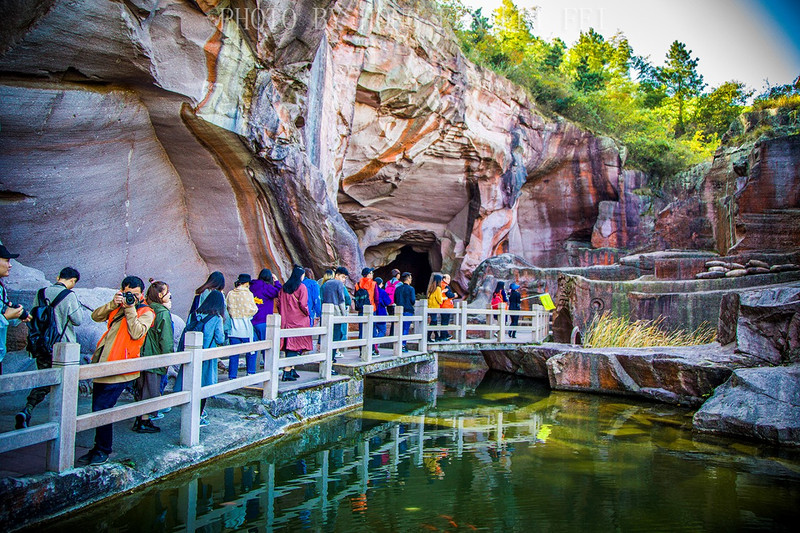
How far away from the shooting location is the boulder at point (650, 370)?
8.51 m

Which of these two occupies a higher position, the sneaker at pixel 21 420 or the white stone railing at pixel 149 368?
the white stone railing at pixel 149 368

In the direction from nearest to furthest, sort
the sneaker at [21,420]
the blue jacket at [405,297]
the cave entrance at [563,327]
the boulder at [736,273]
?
→ 1. the sneaker at [21,420]
2. the blue jacket at [405,297]
3. the boulder at [736,273]
4. the cave entrance at [563,327]

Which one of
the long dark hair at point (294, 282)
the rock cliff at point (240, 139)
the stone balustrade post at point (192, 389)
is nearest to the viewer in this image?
the stone balustrade post at point (192, 389)

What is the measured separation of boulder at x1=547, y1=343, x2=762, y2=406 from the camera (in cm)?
851

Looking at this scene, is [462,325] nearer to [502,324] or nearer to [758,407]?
[502,324]

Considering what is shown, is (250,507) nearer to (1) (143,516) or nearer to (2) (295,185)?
(1) (143,516)

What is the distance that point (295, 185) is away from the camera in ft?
39.0

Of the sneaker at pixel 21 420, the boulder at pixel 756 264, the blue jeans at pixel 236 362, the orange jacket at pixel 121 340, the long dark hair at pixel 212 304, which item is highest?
the boulder at pixel 756 264

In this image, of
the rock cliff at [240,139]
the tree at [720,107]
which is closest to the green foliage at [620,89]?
the tree at [720,107]

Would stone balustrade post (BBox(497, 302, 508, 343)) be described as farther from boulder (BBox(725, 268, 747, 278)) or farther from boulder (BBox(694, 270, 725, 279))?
boulder (BBox(725, 268, 747, 278))

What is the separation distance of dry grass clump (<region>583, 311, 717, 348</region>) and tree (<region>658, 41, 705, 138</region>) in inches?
1153

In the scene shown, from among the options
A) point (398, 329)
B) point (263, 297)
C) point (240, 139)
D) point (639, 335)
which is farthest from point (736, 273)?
point (240, 139)

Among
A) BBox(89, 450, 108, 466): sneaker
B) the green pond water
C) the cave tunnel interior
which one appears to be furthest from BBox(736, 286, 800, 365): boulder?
the cave tunnel interior

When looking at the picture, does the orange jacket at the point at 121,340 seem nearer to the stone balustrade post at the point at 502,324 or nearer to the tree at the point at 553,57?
the stone balustrade post at the point at 502,324
